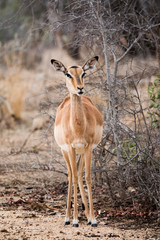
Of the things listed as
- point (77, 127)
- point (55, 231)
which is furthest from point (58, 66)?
point (55, 231)

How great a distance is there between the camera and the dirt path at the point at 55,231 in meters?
4.66

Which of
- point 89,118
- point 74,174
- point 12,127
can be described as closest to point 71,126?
point 89,118

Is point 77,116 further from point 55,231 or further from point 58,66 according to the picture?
point 55,231

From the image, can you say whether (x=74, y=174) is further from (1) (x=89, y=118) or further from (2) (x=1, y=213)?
(2) (x=1, y=213)

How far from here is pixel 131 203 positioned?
5.95 meters

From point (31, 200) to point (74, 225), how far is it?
1.48m

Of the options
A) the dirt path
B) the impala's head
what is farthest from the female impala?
the dirt path

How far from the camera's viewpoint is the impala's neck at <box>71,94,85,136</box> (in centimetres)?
493

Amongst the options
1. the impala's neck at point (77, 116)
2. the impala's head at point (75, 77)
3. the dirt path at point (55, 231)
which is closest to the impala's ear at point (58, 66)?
the impala's head at point (75, 77)

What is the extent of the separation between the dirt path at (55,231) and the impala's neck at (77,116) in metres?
1.19

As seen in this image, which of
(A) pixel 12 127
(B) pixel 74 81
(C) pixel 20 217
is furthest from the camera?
(A) pixel 12 127

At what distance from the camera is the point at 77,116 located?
4.94 meters

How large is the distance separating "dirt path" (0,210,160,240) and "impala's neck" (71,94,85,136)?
1194 mm

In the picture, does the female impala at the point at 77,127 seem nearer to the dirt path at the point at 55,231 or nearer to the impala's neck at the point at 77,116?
the impala's neck at the point at 77,116
